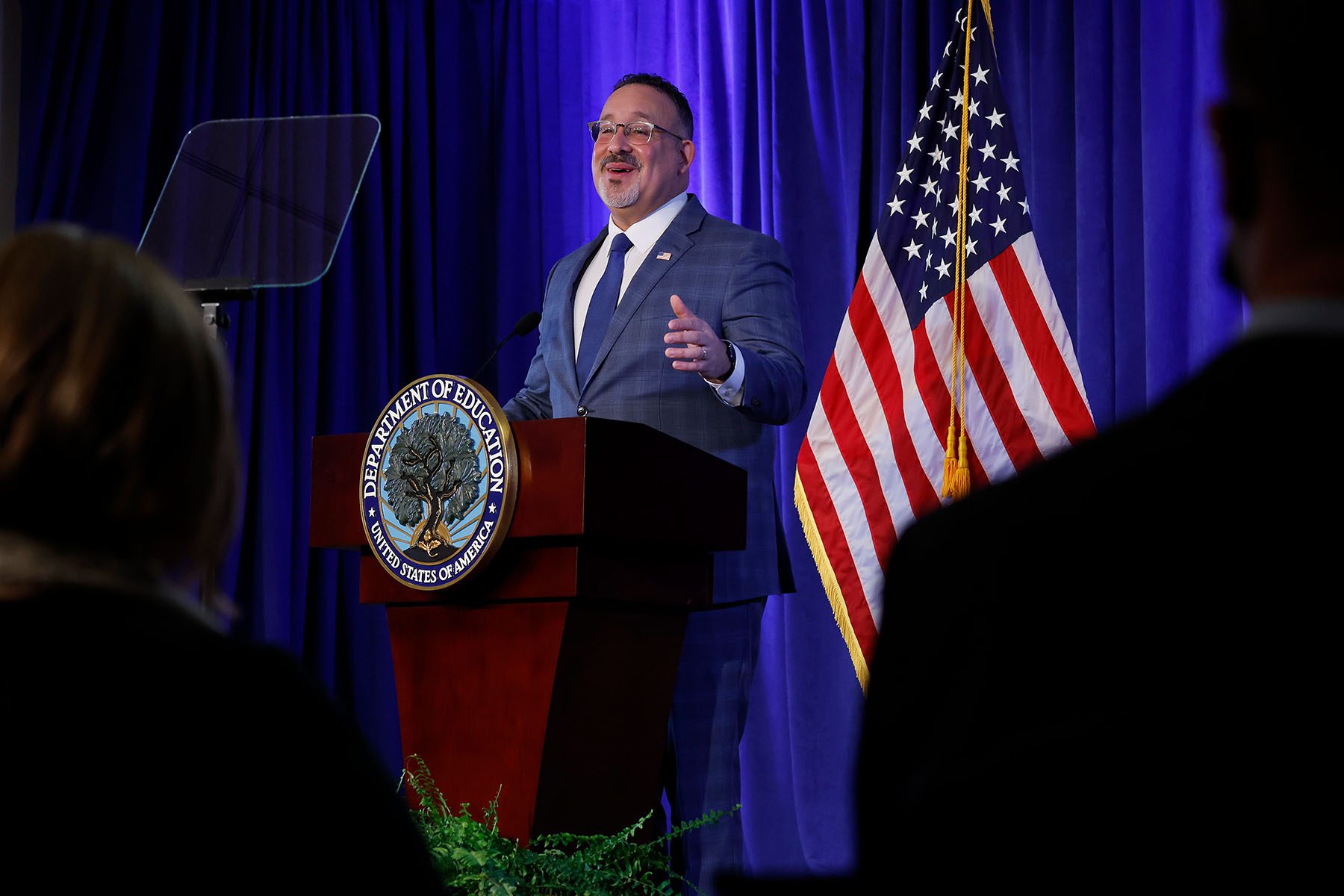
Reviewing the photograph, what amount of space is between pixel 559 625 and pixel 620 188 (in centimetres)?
134

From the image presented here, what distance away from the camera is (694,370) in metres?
2.36

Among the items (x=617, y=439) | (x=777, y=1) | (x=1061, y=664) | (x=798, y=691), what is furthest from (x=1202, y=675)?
(x=777, y=1)

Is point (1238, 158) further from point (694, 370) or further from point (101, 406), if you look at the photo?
point (694, 370)

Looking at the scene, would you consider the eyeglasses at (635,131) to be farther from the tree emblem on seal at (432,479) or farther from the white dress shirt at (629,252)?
the tree emblem on seal at (432,479)

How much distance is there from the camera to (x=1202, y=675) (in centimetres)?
55

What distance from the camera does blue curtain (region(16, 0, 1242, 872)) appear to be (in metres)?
3.80

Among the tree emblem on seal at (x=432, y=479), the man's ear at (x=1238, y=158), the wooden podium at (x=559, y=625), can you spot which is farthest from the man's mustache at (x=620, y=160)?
the man's ear at (x=1238, y=158)

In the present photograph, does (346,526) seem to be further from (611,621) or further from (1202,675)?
(1202,675)

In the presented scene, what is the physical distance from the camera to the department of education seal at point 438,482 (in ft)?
6.86

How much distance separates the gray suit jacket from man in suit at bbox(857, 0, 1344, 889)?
6.60 feet

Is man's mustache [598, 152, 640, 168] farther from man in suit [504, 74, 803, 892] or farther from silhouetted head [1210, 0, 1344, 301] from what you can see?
silhouetted head [1210, 0, 1344, 301]

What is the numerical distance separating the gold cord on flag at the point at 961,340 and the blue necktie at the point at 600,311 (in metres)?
0.93

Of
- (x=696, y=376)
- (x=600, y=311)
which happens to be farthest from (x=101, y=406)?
(x=600, y=311)

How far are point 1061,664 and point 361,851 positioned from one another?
398 mm
